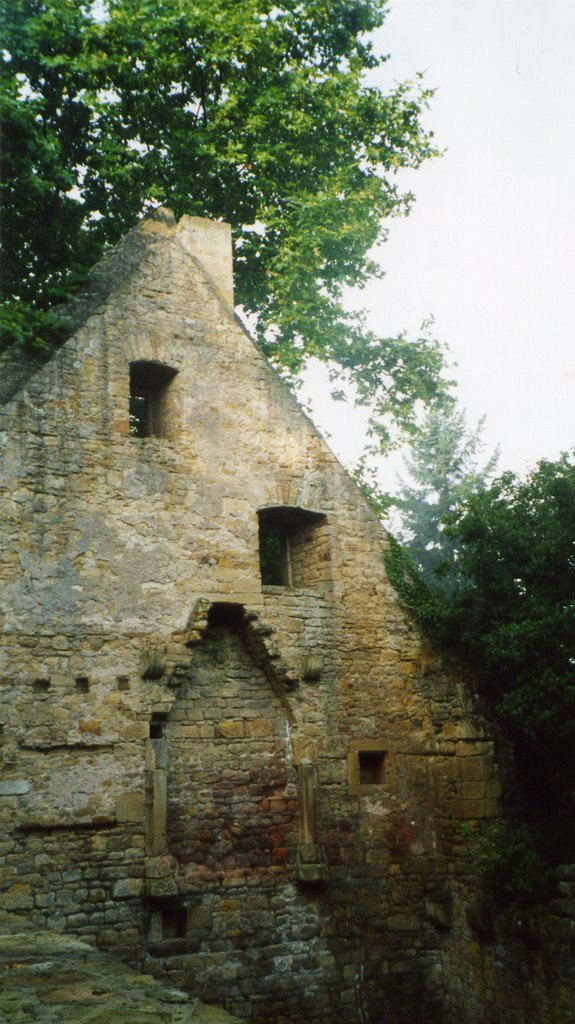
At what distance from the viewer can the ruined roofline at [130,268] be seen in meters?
9.72

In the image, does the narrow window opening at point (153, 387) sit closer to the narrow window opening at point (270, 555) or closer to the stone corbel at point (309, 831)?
the narrow window opening at point (270, 555)

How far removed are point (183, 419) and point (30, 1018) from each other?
7.20m

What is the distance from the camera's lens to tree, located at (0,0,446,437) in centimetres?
1337

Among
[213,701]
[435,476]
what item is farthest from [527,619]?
[435,476]

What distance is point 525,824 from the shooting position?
9.89m

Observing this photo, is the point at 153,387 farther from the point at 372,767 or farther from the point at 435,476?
the point at 435,476

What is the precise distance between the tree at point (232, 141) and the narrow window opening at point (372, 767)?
7.39 meters

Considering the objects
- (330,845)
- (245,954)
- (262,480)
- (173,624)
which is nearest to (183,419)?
(262,480)

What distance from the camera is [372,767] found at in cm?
1052

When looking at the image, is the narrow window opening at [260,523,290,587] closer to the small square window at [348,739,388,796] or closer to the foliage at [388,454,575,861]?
the foliage at [388,454,575,861]

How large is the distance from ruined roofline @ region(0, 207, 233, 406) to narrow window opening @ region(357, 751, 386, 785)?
5.81 m

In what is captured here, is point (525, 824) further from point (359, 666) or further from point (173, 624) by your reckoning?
point (173, 624)

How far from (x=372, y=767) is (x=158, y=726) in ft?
9.31

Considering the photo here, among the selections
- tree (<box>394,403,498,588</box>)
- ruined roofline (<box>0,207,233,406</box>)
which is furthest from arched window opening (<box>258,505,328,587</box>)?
tree (<box>394,403,498,588</box>)
